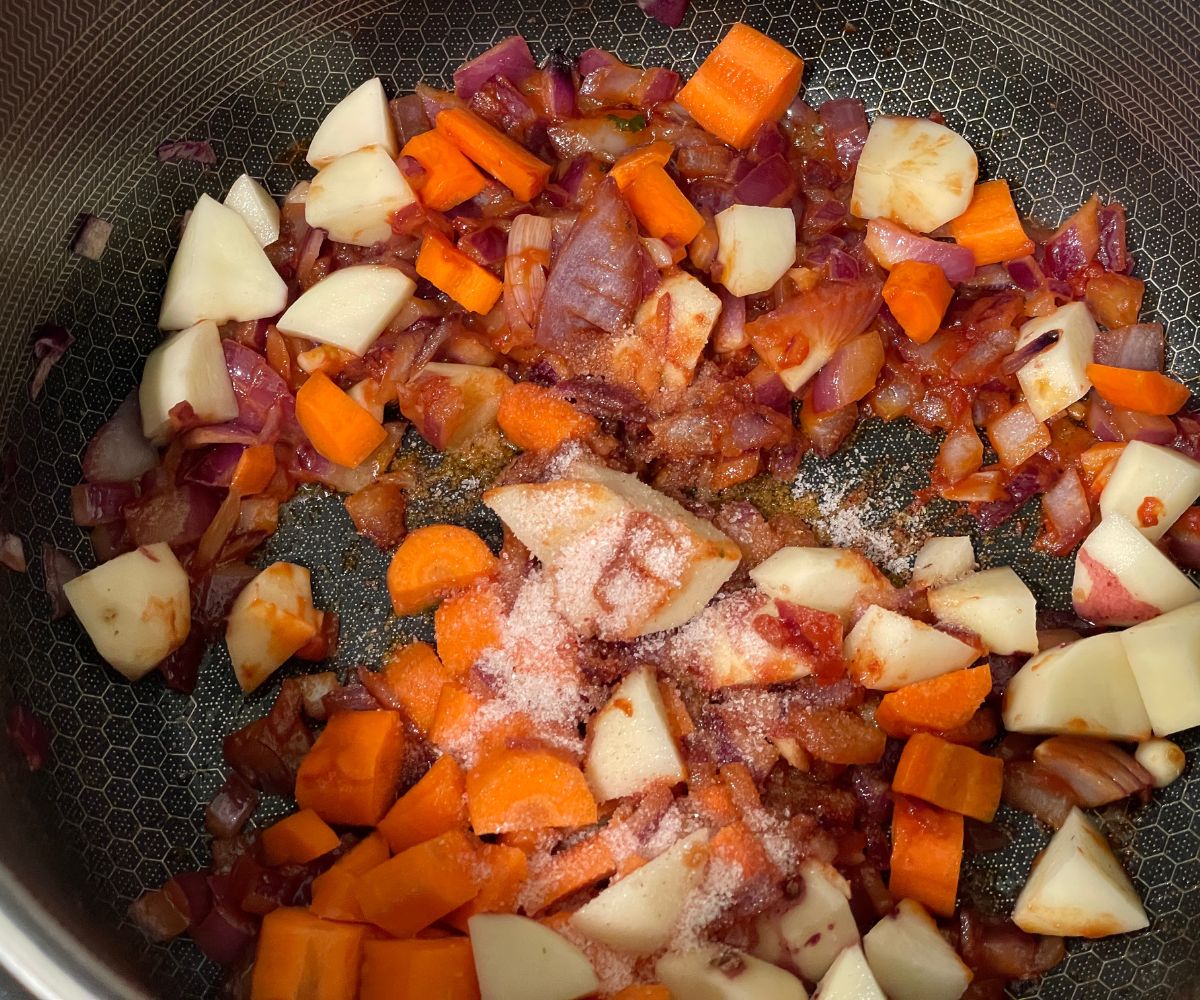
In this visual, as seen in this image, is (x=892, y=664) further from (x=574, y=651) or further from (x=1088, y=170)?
(x=1088, y=170)

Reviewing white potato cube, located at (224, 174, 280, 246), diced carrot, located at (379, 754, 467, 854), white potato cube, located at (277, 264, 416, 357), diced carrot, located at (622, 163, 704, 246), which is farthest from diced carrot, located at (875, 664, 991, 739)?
white potato cube, located at (224, 174, 280, 246)

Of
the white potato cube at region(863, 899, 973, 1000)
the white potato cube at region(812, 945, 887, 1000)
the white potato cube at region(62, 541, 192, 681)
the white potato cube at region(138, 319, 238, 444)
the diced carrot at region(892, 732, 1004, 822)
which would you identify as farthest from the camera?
the white potato cube at region(138, 319, 238, 444)

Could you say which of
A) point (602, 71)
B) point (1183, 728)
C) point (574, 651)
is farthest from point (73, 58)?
point (1183, 728)

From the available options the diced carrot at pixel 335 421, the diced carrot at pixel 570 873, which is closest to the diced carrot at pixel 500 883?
the diced carrot at pixel 570 873

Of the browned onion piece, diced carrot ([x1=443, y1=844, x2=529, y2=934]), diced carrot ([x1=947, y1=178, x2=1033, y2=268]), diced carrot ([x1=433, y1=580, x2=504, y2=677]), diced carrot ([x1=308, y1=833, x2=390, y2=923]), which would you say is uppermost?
diced carrot ([x1=947, y1=178, x2=1033, y2=268])

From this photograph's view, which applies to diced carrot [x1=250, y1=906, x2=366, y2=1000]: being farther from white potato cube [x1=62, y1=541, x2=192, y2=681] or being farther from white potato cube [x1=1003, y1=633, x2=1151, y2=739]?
white potato cube [x1=1003, y1=633, x2=1151, y2=739]

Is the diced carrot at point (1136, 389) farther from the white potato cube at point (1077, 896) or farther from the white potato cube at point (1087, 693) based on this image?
the white potato cube at point (1077, 896)
